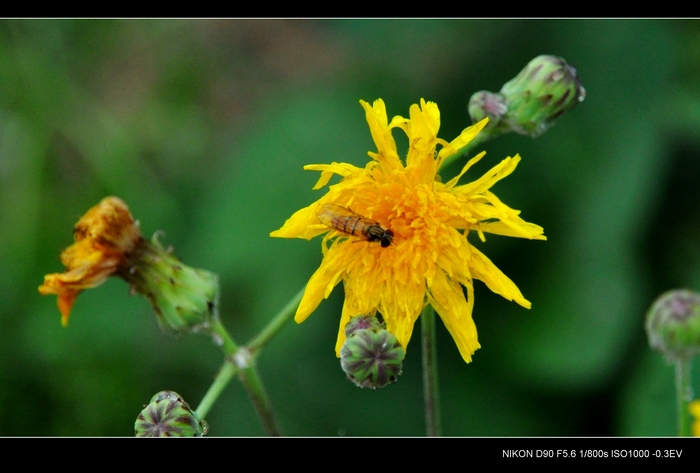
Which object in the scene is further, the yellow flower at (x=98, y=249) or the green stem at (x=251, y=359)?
the yellow flower at (x=98, y=249)

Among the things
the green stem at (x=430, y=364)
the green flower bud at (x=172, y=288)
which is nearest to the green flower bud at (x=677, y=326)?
the green stem at (x=430, y=364)

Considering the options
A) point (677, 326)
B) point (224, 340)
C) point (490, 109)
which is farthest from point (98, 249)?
point (677, 326)

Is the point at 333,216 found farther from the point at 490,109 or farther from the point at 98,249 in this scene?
the point at 98,249

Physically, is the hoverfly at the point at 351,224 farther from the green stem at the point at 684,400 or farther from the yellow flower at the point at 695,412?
the yellow flower at the point at 695,412

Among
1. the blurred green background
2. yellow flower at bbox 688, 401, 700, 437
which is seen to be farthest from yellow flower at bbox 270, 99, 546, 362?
the blurred green background

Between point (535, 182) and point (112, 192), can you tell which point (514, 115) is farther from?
point (112, 192)

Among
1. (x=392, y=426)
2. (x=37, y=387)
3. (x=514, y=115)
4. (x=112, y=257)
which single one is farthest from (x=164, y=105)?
(x=514, y=115)
